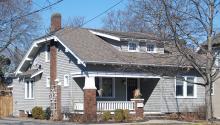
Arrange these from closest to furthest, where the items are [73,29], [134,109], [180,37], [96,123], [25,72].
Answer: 1. [180,37]
2. [96,123]
3. [134,109]
4. [73,29]
5. [25,72]

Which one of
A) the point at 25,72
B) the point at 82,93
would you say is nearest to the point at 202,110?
the point at 82,93

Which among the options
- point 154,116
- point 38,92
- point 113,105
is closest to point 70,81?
point 113,105

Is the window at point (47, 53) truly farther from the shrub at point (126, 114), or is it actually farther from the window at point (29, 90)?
the shrub at point (126, 114)

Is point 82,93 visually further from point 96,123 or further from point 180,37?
point 180,37

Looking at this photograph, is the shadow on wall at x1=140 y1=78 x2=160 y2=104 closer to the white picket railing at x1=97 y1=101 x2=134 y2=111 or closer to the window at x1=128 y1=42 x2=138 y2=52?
the window at x1=128 y1=42 x2=138 y2=52

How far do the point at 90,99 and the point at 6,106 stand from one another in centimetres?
1579

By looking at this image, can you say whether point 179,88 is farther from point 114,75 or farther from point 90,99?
point 90,99

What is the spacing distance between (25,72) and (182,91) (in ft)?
43.9

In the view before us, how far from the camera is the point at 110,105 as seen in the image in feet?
109

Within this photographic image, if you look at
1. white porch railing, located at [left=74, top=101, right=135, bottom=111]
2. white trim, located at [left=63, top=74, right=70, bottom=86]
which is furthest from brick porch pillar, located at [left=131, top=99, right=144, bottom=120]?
white trim, located at [left=63, top=74, right=70, bottom=86]

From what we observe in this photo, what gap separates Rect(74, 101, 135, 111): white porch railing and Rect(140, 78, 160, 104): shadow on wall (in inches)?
114

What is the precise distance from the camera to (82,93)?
1341 inches

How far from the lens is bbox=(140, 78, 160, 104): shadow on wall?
36469 mm

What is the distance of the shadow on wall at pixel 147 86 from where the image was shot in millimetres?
Result: 36469
